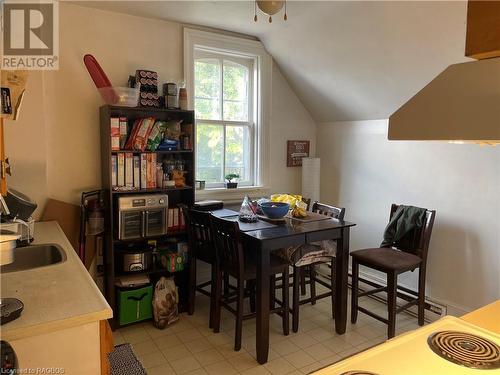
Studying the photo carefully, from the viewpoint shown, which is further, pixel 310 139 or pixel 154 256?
pixel 310 139

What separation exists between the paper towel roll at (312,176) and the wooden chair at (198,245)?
162cm

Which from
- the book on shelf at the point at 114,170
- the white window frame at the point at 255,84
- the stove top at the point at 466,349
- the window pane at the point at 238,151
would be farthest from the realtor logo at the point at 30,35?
the stove top at the point at 466,349

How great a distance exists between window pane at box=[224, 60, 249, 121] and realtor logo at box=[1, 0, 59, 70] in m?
1.58

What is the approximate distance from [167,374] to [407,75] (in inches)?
113

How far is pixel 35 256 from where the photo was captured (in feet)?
7.00

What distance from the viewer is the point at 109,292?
2965 millimetres

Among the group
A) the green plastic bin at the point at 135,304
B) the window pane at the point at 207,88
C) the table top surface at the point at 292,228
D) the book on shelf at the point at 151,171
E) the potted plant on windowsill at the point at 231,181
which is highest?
the window pane at the point at 207,88

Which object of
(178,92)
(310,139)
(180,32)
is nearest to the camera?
(178,92)

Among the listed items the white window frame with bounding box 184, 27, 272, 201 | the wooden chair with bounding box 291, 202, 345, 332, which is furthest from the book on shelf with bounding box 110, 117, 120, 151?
the wooden chair with bounding box 291, 202, 345, 332

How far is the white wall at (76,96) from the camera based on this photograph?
2750 mm

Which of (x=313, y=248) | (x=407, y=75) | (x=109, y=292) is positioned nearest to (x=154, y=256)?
(x=109, y=292)

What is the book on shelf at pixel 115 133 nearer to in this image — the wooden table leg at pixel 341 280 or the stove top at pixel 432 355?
the wooden table leg at pixel 341 280

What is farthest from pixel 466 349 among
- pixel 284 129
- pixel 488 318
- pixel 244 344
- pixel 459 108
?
pixel 284 129

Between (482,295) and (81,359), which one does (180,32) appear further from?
(482,295)
